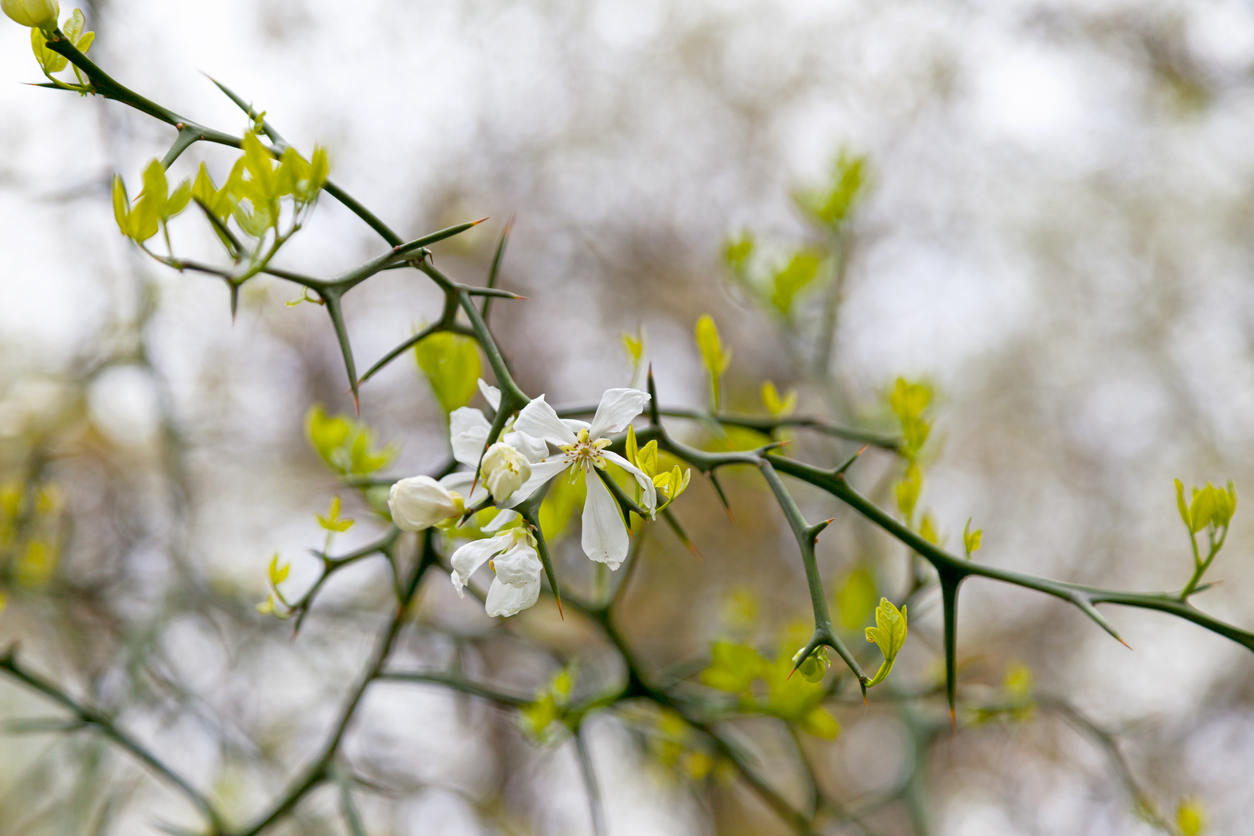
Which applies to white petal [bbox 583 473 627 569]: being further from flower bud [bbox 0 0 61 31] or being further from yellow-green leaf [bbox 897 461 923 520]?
flower bud [bbox 0 0 61 31]

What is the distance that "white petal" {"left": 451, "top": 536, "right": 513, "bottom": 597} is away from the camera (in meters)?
0.52

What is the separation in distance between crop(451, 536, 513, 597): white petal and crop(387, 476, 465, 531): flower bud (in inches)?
1.1

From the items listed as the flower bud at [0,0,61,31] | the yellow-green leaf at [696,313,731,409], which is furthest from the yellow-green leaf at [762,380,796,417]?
the flower bud at [0,0,61,31]

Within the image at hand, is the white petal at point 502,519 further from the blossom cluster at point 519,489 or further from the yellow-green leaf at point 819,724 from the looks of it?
the yellow-green leaf at point 819,724

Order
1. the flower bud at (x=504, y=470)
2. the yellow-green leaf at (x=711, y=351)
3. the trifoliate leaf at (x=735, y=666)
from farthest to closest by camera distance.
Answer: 1. the trifoliate leaf at (x=735, y=666)
2. the yellow-green leaf at (x=711, y=351)
3. the flower bud at (x=504, y=470)

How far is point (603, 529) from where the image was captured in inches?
22.5

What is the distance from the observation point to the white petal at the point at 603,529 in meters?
0.56

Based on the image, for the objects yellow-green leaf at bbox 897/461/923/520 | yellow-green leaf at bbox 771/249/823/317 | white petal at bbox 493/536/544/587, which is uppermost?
yellow-green leaf at bbox 771/249/823/317

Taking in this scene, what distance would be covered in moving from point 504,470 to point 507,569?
76mm

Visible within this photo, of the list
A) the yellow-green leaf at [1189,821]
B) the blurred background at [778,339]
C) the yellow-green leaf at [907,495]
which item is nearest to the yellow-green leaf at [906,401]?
the yellow-green leaf at [907,495]

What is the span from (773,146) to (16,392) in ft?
12.0

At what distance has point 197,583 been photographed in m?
1.63

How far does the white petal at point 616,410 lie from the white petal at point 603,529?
40 millimetres

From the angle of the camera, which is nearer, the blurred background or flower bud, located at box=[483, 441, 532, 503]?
flower bud, located at box=[483, 441, 532, 503]
